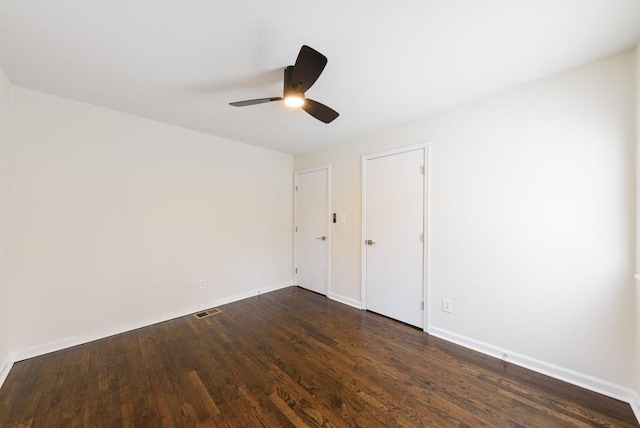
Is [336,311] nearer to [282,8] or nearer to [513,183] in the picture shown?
[513,183]

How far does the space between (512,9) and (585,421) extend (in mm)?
2486

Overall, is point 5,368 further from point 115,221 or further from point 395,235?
point 395,235

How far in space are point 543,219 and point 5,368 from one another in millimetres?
4451

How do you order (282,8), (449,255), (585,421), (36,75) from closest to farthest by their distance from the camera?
1. (282,8)
2. (585,421)
3. (36,75)
4. (449,255)

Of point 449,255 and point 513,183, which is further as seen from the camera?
point 449,255

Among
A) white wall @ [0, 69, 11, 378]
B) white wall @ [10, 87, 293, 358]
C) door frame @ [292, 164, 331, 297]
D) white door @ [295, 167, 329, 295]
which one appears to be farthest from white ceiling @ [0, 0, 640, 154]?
white door @ [295, 167, 329, 295]

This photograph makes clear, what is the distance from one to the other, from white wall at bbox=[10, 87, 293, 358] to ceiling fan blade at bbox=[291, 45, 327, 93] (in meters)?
2.14

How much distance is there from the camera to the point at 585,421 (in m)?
1.47

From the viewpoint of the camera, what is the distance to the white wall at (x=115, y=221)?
208 cm

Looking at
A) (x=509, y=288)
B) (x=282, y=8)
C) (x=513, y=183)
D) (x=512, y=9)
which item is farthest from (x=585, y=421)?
(x=282, y=8)

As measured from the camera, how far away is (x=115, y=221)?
2.50 meters

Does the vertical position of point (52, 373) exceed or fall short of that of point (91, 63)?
it falls short

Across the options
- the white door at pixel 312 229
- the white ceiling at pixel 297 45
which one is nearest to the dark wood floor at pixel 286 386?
the white door at pixel 312 229

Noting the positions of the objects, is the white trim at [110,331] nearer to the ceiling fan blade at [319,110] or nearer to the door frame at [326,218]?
the door frame at [326,218]
